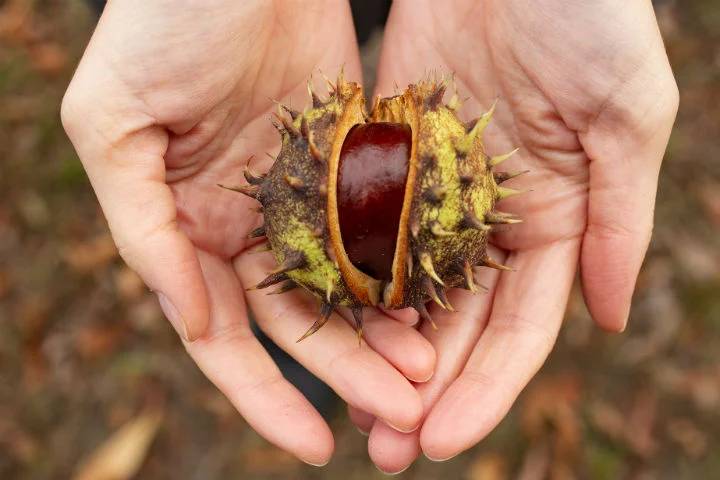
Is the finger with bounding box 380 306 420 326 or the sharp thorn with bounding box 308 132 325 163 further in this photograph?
the finger with bounding box 380 306 420 326

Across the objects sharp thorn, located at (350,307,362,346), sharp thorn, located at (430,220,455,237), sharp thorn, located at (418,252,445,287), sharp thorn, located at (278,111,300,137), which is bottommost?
sharp thorn, located at (350,307,362,346)

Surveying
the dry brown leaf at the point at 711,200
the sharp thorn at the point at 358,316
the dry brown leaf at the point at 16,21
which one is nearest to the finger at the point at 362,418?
the sharp thorn at the point at 358,316

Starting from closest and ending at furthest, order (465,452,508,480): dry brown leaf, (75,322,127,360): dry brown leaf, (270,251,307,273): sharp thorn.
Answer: (270,251,307,273): sharp thorn, (465,452,508,480): dry brown leaf, (75,322,127,360): dry brown leaf

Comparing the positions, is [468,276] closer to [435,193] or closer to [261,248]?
[435,193]

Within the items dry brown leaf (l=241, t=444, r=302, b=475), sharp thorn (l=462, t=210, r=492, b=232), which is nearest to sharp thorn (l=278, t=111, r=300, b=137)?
sharp thorn (l=462, t=210, r=492, b=232)

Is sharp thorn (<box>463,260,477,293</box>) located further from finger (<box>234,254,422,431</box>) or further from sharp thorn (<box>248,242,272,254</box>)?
sharp thorn (<box>248,242,272,254</box>)

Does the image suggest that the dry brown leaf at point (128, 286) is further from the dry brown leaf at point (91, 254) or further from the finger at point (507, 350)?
the finger at point (507, 350)

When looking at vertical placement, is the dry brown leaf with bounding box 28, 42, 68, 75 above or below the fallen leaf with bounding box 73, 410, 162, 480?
above

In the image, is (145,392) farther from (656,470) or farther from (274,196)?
(656,470)
